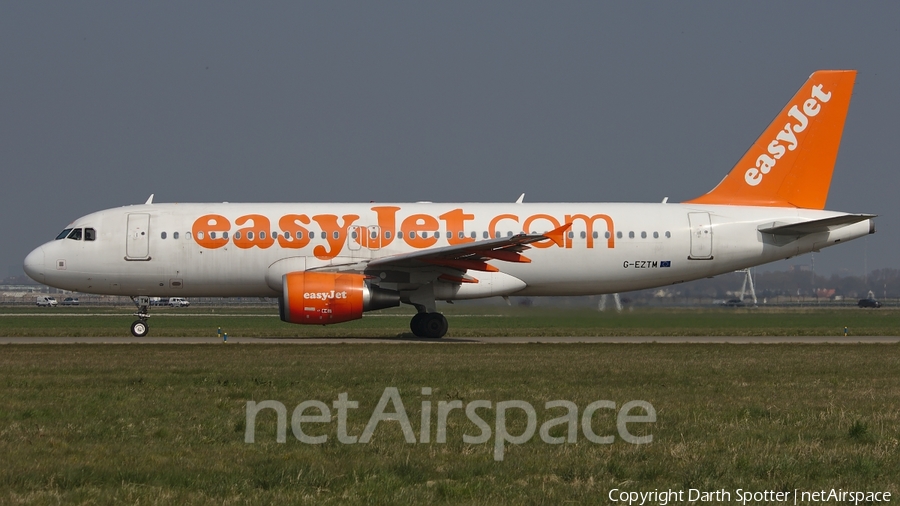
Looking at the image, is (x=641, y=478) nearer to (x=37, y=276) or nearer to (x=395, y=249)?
(x=395, y=249)

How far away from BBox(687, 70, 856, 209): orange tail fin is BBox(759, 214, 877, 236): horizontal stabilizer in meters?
1.17

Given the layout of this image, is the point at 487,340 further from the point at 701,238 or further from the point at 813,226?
the point at 813,226

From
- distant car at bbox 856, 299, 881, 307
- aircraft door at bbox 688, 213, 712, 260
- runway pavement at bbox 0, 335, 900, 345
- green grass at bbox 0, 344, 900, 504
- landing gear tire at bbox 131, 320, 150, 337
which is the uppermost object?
aircraft door at bbox 688, 213, 712, 260

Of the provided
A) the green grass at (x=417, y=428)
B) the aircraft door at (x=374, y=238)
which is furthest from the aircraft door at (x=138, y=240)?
the green grass at (x=417, y=428)

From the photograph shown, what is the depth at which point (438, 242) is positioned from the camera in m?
26.0

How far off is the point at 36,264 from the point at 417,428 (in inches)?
776

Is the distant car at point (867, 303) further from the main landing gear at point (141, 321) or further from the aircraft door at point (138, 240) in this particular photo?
the aircraft door at point (138, 240)

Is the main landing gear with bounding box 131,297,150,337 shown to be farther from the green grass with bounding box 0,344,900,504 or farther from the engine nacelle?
the green grass with bounding box 0,344,900,504

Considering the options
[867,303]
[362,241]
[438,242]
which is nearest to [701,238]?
[438,242]

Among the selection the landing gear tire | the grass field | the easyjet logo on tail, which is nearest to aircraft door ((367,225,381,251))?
the landing gear tire

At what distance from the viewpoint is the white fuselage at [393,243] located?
25750mm

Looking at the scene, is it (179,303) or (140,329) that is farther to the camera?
(179,303)

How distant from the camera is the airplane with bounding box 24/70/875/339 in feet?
84.3

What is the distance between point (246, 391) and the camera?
12.8 m
